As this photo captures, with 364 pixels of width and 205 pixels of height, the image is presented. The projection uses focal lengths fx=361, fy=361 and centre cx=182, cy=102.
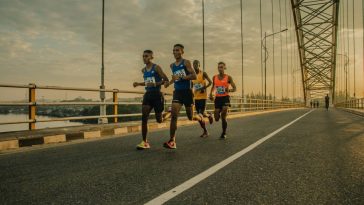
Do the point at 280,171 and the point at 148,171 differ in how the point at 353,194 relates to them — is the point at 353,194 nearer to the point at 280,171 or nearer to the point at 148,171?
the point at 280,171

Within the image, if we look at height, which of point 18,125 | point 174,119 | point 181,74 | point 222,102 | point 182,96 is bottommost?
point 18,125

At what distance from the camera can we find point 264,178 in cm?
398

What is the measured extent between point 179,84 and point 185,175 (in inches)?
118

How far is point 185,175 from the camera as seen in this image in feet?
13.6

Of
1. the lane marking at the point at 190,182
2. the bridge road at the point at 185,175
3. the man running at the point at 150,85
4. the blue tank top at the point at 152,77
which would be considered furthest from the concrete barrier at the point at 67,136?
the lane marking at the point at 190,182

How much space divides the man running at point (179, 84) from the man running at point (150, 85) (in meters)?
0.27

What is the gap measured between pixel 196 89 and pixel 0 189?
22.1ft

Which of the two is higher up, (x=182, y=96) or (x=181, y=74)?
(x=181, y=74)

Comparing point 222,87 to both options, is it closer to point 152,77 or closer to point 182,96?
point 182,96

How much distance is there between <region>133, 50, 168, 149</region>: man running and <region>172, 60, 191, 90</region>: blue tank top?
249 mm

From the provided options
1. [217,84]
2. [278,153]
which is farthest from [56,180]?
[217,84]

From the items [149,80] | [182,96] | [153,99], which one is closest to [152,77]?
[149,80]

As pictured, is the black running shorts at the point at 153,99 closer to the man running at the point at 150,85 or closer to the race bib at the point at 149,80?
the man running at the point at 150,85

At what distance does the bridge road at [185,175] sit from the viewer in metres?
3.20
